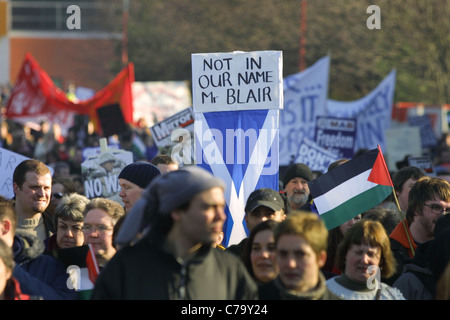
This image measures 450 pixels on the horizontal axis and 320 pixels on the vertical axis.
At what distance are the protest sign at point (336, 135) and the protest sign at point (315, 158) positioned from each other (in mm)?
1679

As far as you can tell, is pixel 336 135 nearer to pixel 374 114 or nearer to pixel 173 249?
pixel 374 114

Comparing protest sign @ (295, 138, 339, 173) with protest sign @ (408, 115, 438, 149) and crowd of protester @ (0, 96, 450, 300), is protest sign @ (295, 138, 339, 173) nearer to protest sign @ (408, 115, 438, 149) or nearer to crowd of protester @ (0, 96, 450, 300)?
crowd of protester @ (0, 96, 450, 300)

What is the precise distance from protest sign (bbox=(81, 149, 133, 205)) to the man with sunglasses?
11.4ft

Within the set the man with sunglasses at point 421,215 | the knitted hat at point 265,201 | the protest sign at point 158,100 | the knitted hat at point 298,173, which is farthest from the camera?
the protest sign at point 158,100

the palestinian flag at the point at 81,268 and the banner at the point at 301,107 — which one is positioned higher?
the banner at the point at 301,107

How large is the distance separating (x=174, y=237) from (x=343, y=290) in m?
1.35

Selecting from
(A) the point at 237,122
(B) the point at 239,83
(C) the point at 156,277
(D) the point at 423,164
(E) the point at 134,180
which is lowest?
(C) the point at 156,277

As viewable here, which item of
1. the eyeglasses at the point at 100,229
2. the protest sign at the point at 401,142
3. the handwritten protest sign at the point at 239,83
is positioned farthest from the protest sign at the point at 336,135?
the eyeglasses at the point at 100,229

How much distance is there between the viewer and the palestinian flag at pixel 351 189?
258 inches

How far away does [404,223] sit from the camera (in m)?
6.46

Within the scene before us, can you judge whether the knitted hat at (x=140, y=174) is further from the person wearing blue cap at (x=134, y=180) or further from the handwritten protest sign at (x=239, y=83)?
the handwritten protest sign at (x=239, y=83)

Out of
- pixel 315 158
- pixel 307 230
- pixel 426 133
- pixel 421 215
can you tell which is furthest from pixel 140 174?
pixel 426 133

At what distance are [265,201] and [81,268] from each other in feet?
4.82

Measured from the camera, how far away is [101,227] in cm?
568
